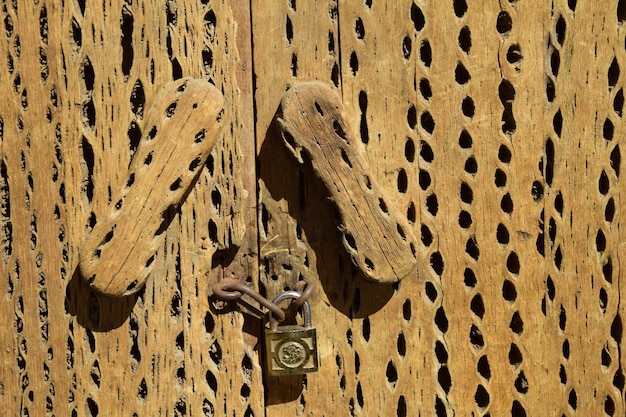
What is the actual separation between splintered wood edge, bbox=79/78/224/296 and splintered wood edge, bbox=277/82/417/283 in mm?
114

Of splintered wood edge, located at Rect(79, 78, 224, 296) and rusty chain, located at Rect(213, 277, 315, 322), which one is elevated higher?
splintered wood edge, located at Rect(79, 78, 224, 296)

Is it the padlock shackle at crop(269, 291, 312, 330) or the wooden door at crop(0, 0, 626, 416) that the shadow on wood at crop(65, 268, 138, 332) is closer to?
the wooden door at crop(0, 0, 626, 416)

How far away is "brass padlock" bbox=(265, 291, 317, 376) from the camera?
98 centimetres

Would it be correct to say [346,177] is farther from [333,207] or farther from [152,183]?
[152,183]

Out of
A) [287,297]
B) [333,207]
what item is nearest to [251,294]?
[287,297]

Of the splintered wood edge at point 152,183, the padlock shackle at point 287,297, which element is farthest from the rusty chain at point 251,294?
the splintered wood edge at point 152,183

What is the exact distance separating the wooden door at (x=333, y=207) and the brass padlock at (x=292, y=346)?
0.18 feet

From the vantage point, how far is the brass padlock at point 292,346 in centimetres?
98

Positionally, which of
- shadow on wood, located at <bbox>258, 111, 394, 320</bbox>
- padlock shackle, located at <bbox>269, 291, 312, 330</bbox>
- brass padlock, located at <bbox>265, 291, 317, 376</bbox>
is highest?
shadow on wood, located at <bbox>258, 111, 394, 320</bbox>

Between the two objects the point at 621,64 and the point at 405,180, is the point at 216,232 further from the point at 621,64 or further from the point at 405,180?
the point at 621,64

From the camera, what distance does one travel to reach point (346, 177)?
39.0 inches

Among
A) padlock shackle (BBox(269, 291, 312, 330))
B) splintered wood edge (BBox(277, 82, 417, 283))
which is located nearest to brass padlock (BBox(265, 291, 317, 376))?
padlock shackle (BBox(269, 291, 312, 330))

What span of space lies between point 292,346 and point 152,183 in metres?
0.30

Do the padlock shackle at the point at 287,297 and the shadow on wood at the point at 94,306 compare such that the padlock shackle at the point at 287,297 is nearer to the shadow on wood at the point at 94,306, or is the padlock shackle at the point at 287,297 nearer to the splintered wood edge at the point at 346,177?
the splintered wood edge at the point at 346,177
